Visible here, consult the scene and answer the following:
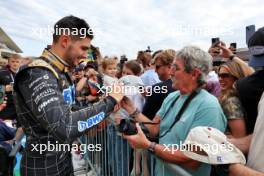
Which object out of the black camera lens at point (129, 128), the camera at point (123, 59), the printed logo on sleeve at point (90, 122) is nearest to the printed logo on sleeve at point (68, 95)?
the printed logo on sleeve at point (90, 122)

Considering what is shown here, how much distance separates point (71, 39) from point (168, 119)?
882mm

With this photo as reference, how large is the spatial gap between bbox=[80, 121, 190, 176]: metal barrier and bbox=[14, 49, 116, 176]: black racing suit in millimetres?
564

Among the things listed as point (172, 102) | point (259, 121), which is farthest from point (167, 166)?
point (259, 121)

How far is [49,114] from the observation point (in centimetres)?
148

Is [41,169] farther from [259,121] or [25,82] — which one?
[259,121]

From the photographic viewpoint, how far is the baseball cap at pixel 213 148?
1322 millimetres

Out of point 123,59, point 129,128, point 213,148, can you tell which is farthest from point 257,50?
point 123,59

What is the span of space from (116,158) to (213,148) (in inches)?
53.5

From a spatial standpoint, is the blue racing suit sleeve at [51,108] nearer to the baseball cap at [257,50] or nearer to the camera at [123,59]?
the baseball cap at [257,50]

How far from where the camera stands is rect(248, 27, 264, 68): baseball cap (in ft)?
5.29

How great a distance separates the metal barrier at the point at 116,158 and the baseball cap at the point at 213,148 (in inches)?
10.7

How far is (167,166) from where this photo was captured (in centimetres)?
178

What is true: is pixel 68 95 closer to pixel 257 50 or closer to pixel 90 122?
pixel 90 122

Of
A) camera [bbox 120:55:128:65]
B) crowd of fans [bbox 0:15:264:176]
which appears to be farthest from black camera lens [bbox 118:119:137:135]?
camera [bbox 120:55:128:65]
